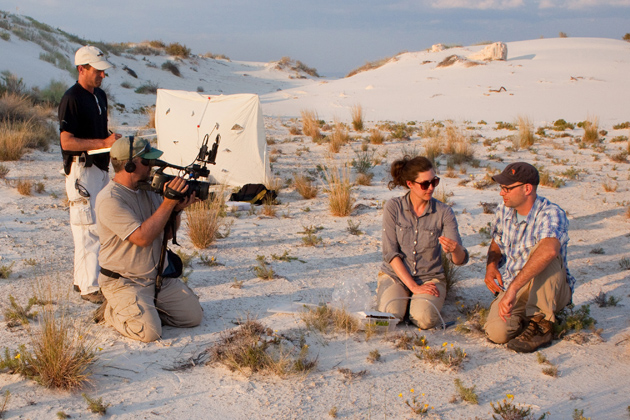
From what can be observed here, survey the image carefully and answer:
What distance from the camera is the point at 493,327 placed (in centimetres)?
383

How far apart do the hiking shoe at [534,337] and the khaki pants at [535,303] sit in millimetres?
39

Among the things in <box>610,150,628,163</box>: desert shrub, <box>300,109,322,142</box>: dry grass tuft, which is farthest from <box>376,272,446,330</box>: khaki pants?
<box>300,109,322,142</box>: dry grass tuft

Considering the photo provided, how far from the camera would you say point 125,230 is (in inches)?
138

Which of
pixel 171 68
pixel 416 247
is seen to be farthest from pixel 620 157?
pixel 171 68

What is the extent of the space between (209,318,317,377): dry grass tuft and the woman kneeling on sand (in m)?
0.92

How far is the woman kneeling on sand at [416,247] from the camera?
4016 mm

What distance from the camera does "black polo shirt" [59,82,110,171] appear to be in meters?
4.12

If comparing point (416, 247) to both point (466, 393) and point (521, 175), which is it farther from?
point (466, 393)

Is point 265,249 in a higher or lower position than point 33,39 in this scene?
lower

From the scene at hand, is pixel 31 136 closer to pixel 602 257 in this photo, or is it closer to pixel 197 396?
pixel 197 396

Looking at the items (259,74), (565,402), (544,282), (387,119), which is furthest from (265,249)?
(259,74)

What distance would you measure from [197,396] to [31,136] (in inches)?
325

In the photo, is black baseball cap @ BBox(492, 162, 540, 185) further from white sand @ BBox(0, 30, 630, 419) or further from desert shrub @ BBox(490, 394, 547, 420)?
desert shrub @ BBox(490, 394, 547, 420)

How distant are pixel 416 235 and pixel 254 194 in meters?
3.76
